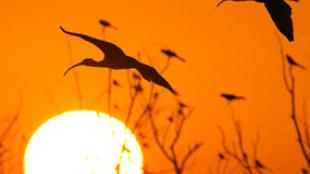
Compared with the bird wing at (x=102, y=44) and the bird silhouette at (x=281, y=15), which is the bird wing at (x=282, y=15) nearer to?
the bird silhouette at (x=281, y=15)

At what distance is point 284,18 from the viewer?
39cm

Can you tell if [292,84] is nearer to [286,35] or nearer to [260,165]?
[286,35]

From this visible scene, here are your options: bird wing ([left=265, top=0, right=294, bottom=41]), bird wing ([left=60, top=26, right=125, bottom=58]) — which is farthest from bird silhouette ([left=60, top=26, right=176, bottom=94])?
bird wing ([left=265, top=0, right=294, bottom=41])

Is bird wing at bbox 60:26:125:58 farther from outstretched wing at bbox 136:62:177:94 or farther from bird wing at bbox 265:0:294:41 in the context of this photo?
bird wing at bbox 265:0:294:41

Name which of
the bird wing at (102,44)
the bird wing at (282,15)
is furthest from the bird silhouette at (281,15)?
the bird wing at (102,44)

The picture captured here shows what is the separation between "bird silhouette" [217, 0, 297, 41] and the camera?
1.20ft

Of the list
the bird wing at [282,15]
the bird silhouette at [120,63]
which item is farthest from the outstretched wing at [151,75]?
the bird wing at [282,15]

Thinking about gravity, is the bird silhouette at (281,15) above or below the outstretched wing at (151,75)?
above

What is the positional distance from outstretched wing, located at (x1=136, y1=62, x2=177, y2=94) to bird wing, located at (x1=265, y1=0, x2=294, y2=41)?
11 cm

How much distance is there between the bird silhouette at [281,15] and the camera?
1.20 ft

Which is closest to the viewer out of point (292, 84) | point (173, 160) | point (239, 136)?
point (292, 84)

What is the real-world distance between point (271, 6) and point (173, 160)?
3.64 m

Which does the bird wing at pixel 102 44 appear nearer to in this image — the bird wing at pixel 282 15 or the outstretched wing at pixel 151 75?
the outstretched wing at pixel 151 75

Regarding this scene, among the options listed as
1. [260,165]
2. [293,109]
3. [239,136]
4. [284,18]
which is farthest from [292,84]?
[260,165]
